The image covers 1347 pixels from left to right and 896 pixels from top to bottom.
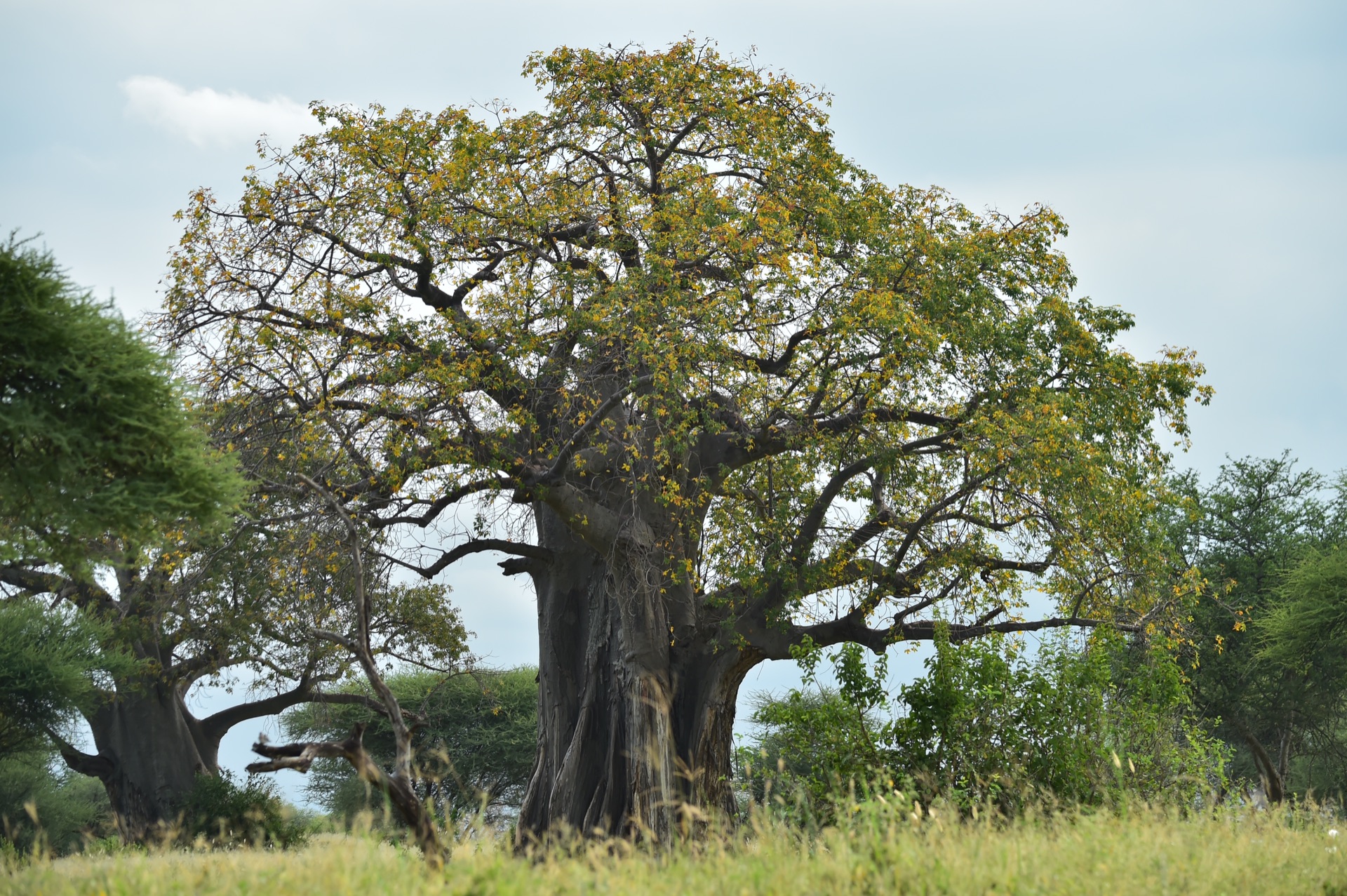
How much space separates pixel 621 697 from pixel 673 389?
409 centimetres

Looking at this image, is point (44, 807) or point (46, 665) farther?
point (44, 807)

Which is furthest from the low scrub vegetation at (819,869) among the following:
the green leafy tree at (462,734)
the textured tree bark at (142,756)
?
the green leafy tree at (462,734)

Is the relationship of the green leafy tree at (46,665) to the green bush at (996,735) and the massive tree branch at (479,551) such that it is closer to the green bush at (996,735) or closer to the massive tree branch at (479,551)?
the massive tree branch at (479,551)

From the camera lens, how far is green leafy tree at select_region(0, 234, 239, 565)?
25.4 feet

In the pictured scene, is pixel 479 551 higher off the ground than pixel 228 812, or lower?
higher

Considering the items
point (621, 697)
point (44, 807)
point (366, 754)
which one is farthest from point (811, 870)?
point (44, 807)

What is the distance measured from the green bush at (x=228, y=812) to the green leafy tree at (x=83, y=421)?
43.3 feet

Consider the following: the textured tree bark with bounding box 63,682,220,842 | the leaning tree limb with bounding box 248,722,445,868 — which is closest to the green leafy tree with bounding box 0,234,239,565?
the leaning tree limb with bounding box 248,722,445,868

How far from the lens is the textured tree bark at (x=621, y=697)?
12.7 meters

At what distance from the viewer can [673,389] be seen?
36.2 ft

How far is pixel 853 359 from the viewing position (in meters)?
12.3

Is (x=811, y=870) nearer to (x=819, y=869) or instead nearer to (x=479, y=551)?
(x=819, y=869)

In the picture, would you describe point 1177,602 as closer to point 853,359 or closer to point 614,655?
point 853,359

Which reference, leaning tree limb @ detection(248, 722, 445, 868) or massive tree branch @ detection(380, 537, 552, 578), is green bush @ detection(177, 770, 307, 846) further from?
leaning tree limb @ detection(248, 722, 445, 868)
